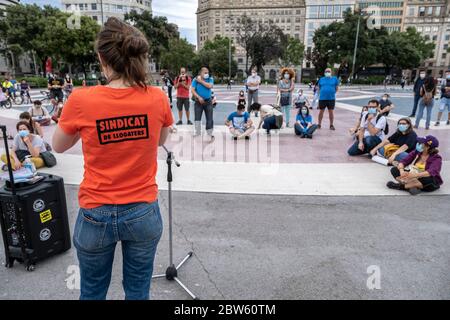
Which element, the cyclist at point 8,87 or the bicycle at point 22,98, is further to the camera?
the bicycle at point 22,98

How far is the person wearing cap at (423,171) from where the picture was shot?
16.9 ft

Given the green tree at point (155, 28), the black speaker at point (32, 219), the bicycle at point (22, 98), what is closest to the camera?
the black speaker at point (32, 219)

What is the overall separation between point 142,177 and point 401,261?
2.98 metres

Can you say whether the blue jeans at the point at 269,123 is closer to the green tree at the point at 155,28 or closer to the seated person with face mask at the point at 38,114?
the seated person with face mask at the point at 38,114

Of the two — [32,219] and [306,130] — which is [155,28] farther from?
[32,219]

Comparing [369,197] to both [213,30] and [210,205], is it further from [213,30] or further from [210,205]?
[213,30]

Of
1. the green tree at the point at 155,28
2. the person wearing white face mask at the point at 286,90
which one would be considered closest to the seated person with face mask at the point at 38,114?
the person wearing white face mask at the point at 286,90

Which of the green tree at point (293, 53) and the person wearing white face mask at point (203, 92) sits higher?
the green tree at point (293, 53)

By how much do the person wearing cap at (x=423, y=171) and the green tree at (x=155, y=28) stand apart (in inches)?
2431

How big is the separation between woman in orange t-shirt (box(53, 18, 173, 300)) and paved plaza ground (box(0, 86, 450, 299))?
1269 millimetres

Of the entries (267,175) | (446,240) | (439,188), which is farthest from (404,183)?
(267,175)

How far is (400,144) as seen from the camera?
6.64m

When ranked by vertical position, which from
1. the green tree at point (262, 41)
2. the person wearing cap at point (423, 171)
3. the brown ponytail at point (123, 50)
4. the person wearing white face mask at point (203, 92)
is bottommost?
the person wearing cap at point (423, 171)

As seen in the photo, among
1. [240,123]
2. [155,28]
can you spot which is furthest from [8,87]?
[155,28]
